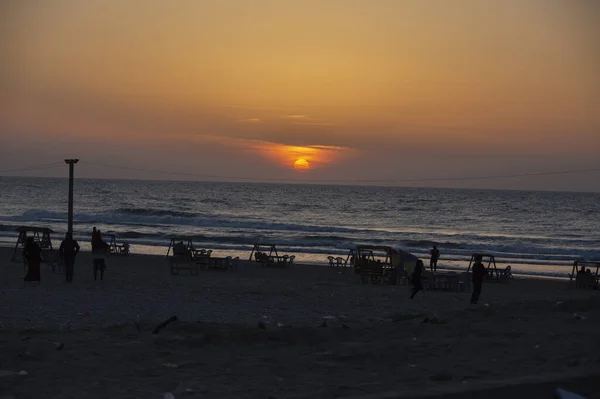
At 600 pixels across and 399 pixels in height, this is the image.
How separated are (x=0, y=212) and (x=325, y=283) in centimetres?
6852

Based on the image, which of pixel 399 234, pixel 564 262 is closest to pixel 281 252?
pixel 564 262

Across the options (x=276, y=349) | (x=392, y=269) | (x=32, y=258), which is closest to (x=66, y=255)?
(x=32, y=258)

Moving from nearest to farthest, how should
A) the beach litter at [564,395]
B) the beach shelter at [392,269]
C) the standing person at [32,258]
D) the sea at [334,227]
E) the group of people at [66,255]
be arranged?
the beach litter at [564,395], the standing person at [32,258], the group of people at [66,255], the beach shelter at [392,269], the sea at [334,227]

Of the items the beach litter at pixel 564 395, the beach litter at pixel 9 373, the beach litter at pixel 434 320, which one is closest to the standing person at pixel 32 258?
the beach litter at pixel 9 373

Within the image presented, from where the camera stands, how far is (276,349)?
34.4 ft

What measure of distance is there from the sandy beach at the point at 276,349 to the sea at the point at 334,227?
21.4m

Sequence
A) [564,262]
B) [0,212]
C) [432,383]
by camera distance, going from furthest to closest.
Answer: [0,212], [564,262], [432,383]

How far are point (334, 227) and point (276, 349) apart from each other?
6187 centimetres

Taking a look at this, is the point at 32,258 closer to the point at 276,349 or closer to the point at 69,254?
the point at 69,254

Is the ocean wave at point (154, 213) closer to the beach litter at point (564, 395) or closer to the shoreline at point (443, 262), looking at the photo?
the shoreline at point (443, 262)

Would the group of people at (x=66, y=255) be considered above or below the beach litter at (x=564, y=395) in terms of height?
below

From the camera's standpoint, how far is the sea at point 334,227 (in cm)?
4641

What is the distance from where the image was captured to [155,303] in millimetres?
16781

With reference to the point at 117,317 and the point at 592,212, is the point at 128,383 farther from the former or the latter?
the point at 592,212
